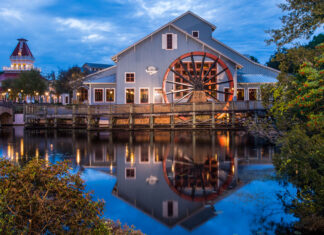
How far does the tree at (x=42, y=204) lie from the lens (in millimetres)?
3574

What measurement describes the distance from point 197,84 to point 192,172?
17.8m

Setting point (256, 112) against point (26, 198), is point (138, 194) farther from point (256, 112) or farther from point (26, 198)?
point (256, 112)

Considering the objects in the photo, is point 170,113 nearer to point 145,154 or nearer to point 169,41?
point 169,41

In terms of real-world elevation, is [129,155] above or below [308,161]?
below

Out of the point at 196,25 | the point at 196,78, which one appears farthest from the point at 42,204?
the point at 196,25

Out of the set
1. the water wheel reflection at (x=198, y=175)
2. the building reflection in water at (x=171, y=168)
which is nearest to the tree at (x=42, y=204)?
the building reflection in water at (x=171, y=168)

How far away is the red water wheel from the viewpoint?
2730 centimetres

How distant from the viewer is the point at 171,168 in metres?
11.1

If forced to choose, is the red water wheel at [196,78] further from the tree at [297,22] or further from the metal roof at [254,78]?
the tree at [297,22]

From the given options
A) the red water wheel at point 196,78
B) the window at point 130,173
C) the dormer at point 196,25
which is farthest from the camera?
the dormer at point 196,25

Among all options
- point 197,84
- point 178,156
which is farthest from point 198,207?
point 197,84

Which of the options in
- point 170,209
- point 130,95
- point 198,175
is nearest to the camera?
point 170,209

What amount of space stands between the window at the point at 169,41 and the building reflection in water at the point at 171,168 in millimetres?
12474

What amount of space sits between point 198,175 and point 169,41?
20011 millimetres
